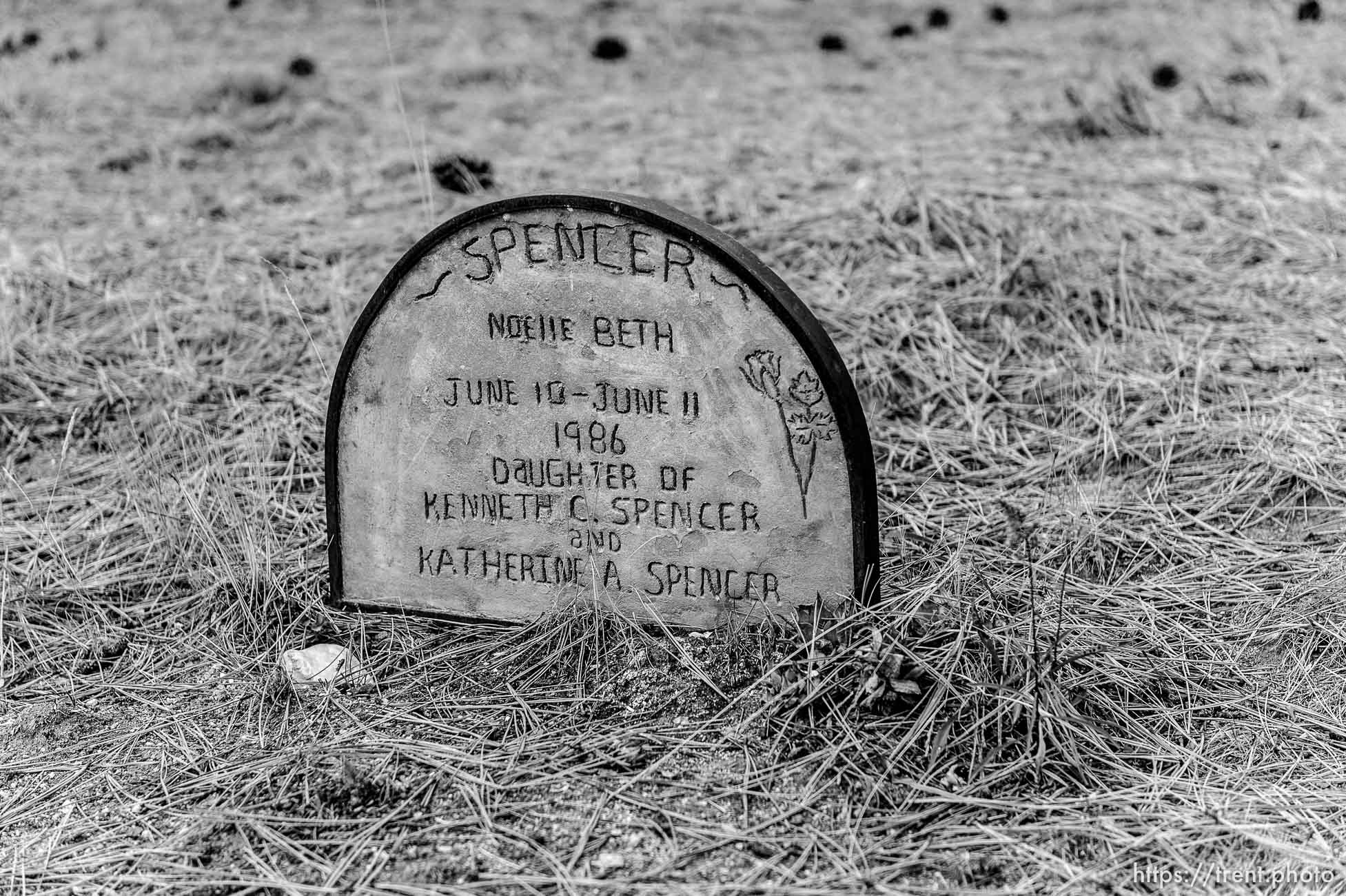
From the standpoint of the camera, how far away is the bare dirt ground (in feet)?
6.23


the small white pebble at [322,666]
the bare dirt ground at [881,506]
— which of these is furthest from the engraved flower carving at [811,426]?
the small white pebble at [322,666]

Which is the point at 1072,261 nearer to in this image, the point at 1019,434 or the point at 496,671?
the point at 1019,434

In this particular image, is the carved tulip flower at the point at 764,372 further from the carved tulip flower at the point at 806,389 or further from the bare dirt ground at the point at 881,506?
the bare dirt ground at the point at 881,506

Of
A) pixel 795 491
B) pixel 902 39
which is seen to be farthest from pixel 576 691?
pixel 902 39

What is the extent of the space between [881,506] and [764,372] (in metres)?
0.66

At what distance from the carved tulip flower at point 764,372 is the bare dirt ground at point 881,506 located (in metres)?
0.45

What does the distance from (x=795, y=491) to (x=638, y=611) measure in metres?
0.40

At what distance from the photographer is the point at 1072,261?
346 cm

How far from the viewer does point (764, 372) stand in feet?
7.26

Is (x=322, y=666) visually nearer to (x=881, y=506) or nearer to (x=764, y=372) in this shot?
(x=764, y=372)

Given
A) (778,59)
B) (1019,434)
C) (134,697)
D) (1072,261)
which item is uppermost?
(778,59)

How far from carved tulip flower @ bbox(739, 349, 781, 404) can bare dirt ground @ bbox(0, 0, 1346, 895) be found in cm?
45

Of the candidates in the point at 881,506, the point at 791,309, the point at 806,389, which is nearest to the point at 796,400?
the point at 806,389

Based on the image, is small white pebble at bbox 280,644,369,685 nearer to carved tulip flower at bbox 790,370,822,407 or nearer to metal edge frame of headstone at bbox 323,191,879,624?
metal edge frame of headstone at bbox 323,191,879,624
